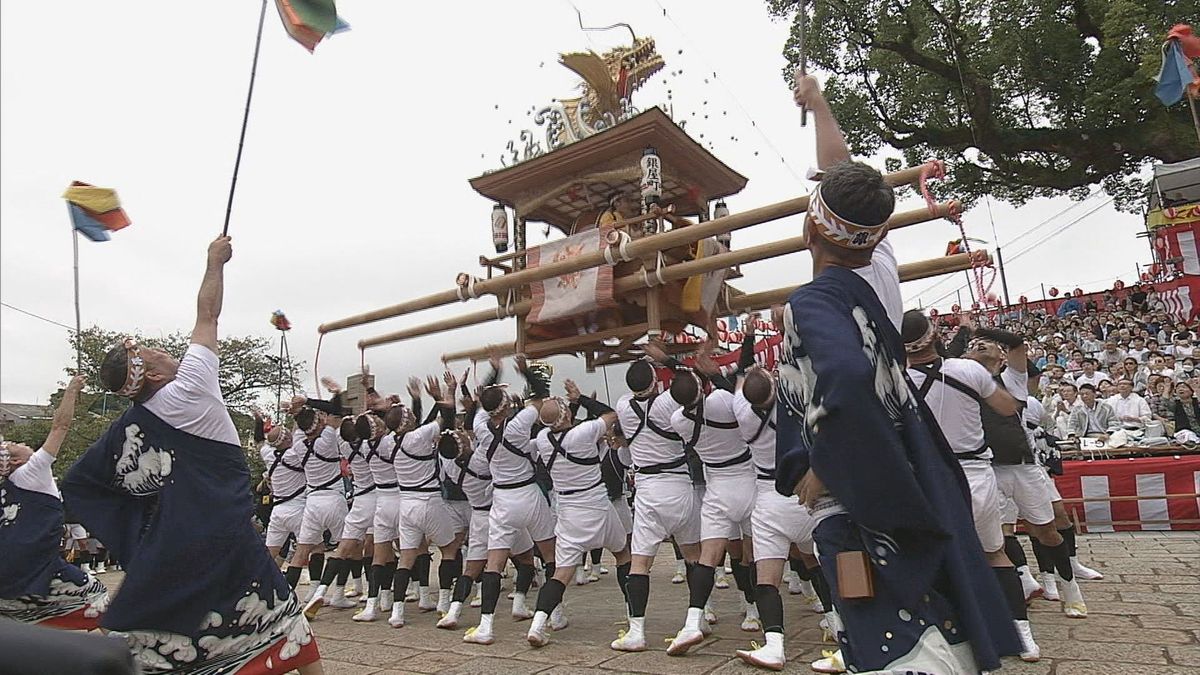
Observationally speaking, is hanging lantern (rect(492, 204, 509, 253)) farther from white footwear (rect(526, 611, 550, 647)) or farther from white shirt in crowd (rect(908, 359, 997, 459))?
white shirt in crowd (rect(908, 359, 997, 459))

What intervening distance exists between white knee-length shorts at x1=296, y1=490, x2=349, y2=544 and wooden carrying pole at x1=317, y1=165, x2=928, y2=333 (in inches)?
95.8

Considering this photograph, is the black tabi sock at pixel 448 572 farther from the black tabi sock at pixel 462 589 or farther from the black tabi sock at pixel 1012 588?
the black tabi sock at pixel 1012 588

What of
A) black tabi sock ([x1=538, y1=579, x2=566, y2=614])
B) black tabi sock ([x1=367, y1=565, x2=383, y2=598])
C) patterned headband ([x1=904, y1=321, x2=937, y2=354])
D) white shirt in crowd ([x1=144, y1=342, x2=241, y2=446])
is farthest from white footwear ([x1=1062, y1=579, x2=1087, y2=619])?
black tabi sock ([x1=367, y1=565, x2=383, y2=598])

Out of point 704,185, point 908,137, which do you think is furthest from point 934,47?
point 704,185

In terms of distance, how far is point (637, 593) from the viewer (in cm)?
497

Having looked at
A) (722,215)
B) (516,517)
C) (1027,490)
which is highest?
(722,215)

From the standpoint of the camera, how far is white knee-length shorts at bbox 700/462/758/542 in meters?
5.06

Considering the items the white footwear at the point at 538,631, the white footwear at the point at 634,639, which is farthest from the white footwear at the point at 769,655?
the white footwear at the point at 538,631

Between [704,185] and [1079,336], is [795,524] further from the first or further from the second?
[1079,336]

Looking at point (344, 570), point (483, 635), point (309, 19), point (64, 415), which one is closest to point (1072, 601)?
point (483, 635)

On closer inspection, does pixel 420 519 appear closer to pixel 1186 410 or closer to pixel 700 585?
pixel 700 585

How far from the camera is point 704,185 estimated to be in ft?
30.3

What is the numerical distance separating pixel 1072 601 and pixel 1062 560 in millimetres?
258

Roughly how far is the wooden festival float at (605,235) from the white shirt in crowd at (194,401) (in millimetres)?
4382
